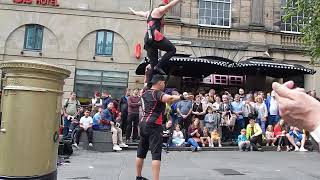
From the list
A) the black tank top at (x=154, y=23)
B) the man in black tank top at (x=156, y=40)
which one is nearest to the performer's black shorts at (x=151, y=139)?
the man in black tank top at (x=156, y=40)

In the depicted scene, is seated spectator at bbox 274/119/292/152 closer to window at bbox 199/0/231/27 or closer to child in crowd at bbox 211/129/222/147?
child in crowd at bbox 211/129/222/147

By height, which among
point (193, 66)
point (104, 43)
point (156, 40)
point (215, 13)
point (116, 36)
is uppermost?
point (215, 13)

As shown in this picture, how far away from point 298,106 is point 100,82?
77.3 ft

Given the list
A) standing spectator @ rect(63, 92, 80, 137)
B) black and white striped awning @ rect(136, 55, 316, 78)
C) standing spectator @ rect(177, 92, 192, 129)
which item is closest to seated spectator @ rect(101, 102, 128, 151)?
standing spectator @ rect(63, 92, 80, 137)

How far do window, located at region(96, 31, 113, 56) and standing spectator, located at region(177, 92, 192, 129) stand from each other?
11206mm

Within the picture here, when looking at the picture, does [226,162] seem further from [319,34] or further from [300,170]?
[319,34]

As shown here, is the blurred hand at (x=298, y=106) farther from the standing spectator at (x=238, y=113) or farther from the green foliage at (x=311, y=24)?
the standing spectator at (x=238, y=113)

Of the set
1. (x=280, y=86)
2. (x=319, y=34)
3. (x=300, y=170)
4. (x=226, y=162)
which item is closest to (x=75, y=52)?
(x=319, y=34)

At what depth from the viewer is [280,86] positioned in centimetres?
232

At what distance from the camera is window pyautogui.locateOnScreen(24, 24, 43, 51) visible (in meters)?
25.4

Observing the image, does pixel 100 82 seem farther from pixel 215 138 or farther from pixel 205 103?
pixel 215 138

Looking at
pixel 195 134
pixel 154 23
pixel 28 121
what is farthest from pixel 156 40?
pixel 195 134

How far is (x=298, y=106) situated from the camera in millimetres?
2277

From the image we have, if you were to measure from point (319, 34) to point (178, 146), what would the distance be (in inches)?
235
